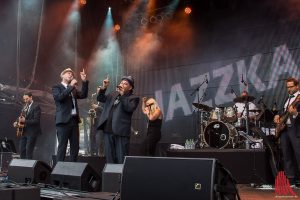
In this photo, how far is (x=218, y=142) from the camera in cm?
832

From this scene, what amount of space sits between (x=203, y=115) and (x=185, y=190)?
282 inches

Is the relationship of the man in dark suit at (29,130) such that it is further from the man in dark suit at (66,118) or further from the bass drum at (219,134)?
the bass drum at (219,134)

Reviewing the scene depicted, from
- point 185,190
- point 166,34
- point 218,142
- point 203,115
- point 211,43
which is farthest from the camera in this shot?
point 166,34

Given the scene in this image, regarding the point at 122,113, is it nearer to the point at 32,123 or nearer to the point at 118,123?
the point at 118,123

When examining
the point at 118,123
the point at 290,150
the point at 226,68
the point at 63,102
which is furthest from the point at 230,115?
the point at 63,102

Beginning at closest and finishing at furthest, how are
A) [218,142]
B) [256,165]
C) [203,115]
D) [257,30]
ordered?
1. [256,165]
2. [218,142]
3. [203,115]
4. [257,30]

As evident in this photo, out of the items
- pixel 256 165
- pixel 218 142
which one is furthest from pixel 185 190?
pixel 218 142

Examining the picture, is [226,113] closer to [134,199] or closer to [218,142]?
[218,142]

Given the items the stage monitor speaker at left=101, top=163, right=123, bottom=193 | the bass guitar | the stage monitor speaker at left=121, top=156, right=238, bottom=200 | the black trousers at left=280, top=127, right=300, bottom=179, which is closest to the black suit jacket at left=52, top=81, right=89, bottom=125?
the stage monitor speaker at left=101, top=163, right=123, bottom=193

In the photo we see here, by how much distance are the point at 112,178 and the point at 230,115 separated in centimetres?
546

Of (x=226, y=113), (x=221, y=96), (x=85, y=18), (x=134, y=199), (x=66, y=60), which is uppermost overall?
(x=85, y=18)

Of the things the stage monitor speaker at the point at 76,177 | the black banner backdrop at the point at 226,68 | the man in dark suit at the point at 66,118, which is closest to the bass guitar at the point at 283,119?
the black banner backdrop at the point at 226,68

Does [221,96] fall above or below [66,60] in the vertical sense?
below

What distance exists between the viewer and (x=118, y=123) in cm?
504
